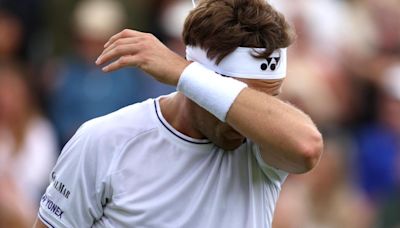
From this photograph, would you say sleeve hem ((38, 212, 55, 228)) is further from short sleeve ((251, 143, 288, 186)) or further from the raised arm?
short sleeve ((251, 143, 288, 186))

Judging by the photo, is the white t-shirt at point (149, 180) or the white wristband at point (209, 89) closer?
the white wristband at point (209, 89)

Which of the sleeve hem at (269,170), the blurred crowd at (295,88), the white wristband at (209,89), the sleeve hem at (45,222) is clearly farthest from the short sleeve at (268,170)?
the blurred crowd at (295,88)

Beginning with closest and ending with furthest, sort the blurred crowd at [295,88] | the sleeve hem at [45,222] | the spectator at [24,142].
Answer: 1. the sleeve hem at [45,222]
2. the blurred crowd at [295,88]
3. the spectator at [24,142]

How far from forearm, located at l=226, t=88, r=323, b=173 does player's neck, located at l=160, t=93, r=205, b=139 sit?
12.7 inches

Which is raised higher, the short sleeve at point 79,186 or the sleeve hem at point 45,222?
the short sleeve at point 79,186

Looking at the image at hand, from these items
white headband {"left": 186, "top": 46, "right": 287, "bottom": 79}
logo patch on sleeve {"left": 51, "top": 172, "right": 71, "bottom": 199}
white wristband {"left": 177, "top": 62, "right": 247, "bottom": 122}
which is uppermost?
white headband {"left": 186, "top": 46, "right": 287, "bottom": 79}

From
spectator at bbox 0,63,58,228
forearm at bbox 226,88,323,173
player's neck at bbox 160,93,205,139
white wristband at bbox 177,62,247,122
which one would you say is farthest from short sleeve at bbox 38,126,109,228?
spectator at bbox 0,63,58,228

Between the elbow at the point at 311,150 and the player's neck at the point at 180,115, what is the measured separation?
1.61 feet

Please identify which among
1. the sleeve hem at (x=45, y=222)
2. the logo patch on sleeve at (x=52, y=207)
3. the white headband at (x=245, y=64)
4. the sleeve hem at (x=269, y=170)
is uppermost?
the white headband at (x=245, y=64)

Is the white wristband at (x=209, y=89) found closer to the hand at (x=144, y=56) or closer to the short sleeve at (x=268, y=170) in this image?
the hand at (x=144, y=56)

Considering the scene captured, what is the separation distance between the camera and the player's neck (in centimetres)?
518

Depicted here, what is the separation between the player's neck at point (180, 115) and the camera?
17.0 ft

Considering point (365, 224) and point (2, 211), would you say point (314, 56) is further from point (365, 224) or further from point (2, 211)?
point (2, 211)

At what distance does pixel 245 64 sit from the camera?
16.5 ft
